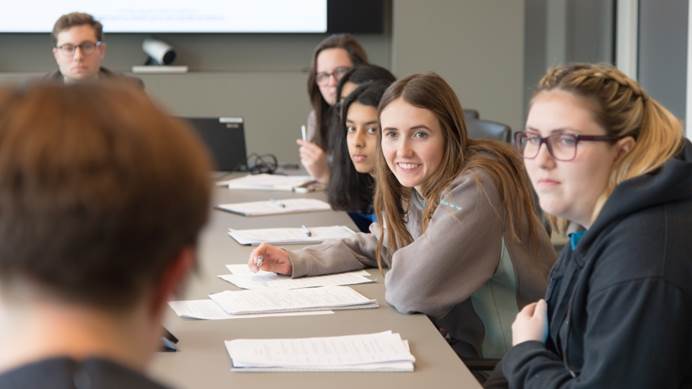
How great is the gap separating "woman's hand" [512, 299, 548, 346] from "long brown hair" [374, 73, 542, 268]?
1.51ft

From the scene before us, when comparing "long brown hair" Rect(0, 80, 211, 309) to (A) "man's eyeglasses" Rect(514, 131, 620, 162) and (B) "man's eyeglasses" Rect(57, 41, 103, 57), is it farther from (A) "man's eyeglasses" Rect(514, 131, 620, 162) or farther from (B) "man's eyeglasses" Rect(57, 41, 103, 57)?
(B) "man's eyeglasses" Rect(57, 41, 103, 57)

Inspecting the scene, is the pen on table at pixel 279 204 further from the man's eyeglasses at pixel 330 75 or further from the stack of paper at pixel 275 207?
the man's eyeglasses at pixel 330 75

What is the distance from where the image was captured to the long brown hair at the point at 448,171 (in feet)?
7.89

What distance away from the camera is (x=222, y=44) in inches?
252

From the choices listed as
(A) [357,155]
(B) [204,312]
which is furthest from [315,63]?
(B) [204,312]

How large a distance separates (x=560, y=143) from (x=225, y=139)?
123 inches

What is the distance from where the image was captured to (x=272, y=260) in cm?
255

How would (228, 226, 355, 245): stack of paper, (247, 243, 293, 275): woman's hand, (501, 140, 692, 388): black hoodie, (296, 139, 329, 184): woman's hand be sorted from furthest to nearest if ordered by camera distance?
1. (296, 139, 329, 184): woman's hand
2. (228, 226, 355, 245): stack of paper
3. (247, 243, 293, 275): woman's hand
4. (501, 140, 692, 388): black hoodie

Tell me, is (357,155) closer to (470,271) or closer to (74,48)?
(470,271)

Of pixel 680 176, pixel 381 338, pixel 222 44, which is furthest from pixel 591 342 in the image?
pixel 222 44

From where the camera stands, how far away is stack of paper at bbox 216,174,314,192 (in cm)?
428

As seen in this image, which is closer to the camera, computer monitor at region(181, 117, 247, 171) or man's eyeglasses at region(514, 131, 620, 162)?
man's eyeglasses at region(514, 131, 620, 162)

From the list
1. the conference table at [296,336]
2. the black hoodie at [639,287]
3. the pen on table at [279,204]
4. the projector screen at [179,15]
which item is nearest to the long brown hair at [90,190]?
the conference table at [296,336]

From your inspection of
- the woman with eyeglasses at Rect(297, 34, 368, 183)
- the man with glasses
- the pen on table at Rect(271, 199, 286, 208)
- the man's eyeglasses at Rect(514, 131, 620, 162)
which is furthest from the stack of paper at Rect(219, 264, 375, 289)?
the man with glasses
